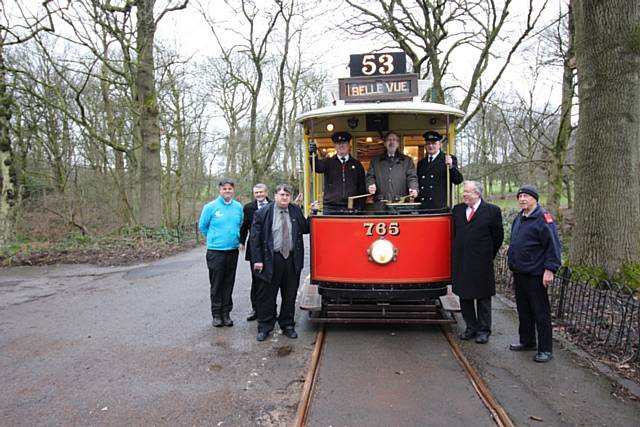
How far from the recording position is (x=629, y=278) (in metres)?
5.56

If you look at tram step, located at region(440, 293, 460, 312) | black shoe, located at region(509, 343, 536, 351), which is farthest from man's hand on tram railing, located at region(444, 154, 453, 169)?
black shoe, located at region(509, 343, 536, 351)

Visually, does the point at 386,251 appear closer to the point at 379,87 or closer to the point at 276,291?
the point at 276,291

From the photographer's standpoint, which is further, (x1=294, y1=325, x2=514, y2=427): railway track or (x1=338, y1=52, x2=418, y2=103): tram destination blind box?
(x1=338, y1=52, x2=418, y2=103): tram destination blind box

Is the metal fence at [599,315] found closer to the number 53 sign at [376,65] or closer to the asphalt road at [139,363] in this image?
the asphalt road at [139,363]

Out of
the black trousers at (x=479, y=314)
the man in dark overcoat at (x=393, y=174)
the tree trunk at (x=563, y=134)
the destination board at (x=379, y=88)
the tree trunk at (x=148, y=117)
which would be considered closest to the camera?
the black trousers at (x=479, y=314)

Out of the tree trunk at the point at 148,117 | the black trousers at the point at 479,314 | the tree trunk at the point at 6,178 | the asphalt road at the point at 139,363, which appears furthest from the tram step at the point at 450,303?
the tree trunk at the point at 6,178

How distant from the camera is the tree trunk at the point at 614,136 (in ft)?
18.7

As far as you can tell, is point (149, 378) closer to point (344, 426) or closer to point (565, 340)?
point (344, 426)

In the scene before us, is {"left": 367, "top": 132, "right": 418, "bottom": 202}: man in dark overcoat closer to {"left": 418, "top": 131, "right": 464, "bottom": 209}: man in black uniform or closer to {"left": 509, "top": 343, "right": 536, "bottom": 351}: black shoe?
{"left": 418, "top": 131, "right": 464, "bottom": 209}: man in black uniform

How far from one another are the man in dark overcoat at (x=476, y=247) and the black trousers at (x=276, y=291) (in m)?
1.89

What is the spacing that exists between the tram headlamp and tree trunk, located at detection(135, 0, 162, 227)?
423 inches

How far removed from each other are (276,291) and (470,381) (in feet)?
7.61

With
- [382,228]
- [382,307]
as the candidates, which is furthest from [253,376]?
[382,307]

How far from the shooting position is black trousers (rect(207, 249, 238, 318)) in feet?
17.7
